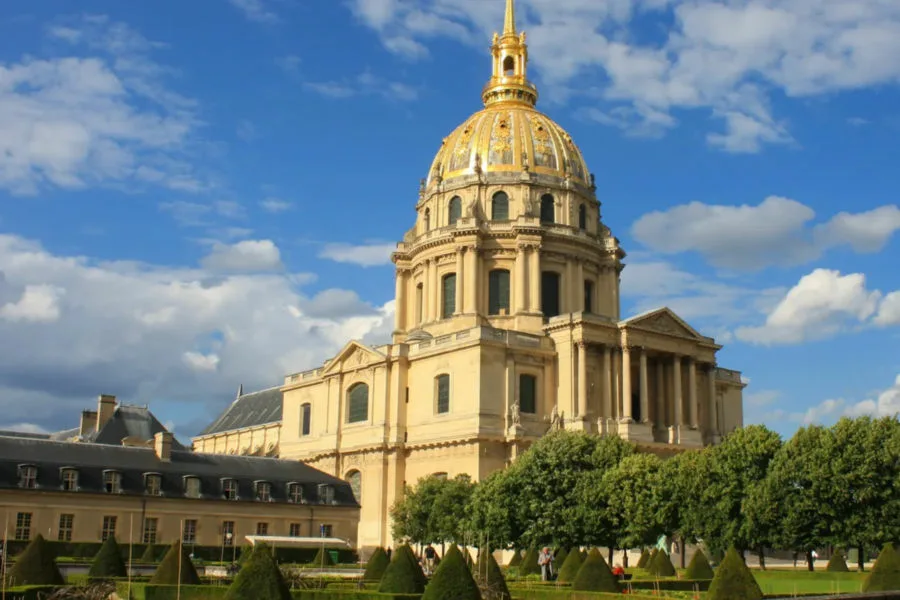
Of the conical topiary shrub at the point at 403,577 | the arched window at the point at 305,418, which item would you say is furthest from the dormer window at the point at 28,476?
the conical topiary shrub at the point at 403,577

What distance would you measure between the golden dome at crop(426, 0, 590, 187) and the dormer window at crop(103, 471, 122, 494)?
1353 inches

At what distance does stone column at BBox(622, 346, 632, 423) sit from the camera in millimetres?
66188

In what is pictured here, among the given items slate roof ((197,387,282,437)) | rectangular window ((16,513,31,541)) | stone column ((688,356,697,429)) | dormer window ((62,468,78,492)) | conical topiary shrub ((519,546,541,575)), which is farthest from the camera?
slate roof ((197,387,282,437))

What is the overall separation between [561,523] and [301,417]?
34.6m

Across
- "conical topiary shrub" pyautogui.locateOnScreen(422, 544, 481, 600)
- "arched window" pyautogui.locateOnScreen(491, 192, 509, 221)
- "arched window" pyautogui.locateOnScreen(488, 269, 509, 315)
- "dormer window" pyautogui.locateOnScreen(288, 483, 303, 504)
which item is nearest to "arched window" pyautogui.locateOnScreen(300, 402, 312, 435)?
"dormer window" pyautogui.locateOnScreen(288, 483, 303, 504)

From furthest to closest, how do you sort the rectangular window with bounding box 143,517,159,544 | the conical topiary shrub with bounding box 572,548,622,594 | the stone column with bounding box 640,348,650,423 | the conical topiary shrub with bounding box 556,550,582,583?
the stone column with bounding box 640,348,650,423 → the rectangular window with bounding box 143,517,159,544 → the conical topiary shrub with bounding box 556,550,582,583 → the conical topiary shrub with bounding box 572,548,622,594

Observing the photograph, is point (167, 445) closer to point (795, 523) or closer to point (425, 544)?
point (425, 544)

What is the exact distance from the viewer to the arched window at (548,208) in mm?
78125

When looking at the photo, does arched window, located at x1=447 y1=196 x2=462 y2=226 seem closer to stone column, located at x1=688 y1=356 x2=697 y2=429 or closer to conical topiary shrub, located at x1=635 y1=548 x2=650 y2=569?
stone column, located at x1=688 y1=356 x2=697 y2=429

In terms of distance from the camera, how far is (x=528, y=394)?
6712 centimetres

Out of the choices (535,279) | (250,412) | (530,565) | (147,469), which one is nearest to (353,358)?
(535,279)

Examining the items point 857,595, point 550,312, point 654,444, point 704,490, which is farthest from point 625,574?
point 550,312

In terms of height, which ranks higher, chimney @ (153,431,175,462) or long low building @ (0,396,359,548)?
chimney @ (153,431,175,462)

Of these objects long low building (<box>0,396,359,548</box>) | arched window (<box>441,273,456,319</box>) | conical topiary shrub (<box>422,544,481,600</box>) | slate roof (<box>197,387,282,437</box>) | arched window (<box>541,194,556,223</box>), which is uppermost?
arched window (<box>541,194,556,223</box>)
